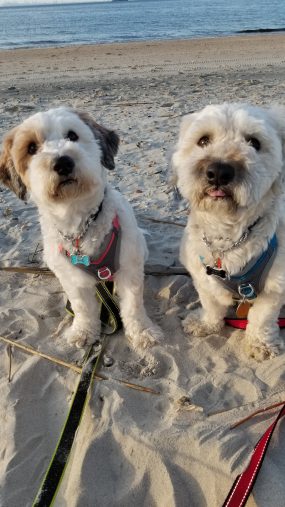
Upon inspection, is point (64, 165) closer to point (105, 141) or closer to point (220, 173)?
point (105, 141)

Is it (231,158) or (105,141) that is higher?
(231,158)

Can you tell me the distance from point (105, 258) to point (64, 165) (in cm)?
74

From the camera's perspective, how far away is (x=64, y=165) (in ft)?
8.66

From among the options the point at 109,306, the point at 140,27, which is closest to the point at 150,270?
the point at 109,306

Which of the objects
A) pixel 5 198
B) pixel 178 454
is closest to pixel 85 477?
pixel 178 454

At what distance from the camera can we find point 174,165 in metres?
2.84

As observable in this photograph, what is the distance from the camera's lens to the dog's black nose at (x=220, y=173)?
7.72 ft

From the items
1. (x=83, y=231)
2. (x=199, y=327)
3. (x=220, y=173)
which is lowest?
(x=199, y=327)

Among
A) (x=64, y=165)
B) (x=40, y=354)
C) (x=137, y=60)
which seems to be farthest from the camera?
(x=137, y=60)

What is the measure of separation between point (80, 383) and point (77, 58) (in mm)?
18175

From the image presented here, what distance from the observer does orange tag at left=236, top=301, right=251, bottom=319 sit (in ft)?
10.9

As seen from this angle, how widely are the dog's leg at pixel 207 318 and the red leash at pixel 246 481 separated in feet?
3.84

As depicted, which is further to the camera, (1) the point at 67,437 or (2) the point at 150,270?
Result: (2) the point at 150,270

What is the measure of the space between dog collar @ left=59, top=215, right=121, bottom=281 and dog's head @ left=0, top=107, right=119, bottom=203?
1.26 feet
